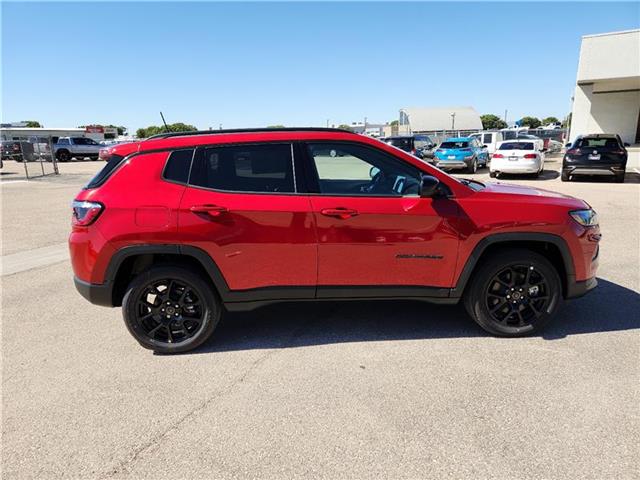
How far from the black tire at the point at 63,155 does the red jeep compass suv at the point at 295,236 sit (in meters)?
35.0

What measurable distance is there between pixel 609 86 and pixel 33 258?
2511 centimetres

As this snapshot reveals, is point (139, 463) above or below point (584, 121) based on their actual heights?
below

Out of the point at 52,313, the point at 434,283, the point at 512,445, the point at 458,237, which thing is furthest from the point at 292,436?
the point at 52,313

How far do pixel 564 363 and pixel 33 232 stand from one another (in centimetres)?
915

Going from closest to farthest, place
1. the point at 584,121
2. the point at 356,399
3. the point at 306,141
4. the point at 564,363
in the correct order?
the point at 356,399 < the point at 564,363 < the point at 306,141 < the point at 584,121

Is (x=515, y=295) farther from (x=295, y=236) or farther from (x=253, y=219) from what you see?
(x=253, y=219)

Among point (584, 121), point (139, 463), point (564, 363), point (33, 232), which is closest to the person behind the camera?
point (139, 463)

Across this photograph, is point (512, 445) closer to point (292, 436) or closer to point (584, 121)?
point (292, 436)


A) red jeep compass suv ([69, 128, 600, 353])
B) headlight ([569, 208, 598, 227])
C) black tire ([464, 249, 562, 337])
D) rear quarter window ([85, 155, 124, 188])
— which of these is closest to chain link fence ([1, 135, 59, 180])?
rear quarter window ([85, 155, 124, 188])

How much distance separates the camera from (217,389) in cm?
301

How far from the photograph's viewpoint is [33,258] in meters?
6.48

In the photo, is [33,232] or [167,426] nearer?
[167,426]

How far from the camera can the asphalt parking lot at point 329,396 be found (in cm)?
232

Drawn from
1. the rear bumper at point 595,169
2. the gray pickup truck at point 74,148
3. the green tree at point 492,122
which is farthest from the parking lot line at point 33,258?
the green tree at point 492,122
